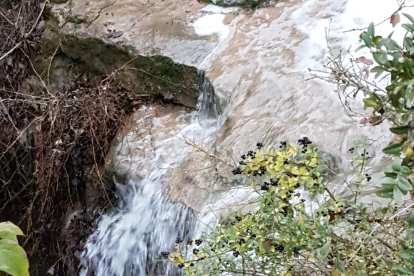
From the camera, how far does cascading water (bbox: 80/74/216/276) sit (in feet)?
9.79

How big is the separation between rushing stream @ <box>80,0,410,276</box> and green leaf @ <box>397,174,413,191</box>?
4.55 feet

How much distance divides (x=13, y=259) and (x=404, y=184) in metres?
0.82

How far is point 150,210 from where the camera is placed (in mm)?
3166

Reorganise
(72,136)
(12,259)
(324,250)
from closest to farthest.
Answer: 1. (12,259)
2. (324,250)
3. (72,136)

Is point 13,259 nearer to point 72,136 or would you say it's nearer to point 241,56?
point 241,56

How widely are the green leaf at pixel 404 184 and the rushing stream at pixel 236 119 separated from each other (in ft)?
4.55

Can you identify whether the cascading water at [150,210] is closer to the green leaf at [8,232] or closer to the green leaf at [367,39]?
the green leaf at [367,39]

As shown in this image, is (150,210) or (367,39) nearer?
(367,39)

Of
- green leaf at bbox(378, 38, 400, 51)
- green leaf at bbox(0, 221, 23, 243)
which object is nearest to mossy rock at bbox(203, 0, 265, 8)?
green leaf at bbox(378, 38, 400, 51)

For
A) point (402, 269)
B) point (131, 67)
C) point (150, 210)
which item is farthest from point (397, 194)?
point (131, 67)

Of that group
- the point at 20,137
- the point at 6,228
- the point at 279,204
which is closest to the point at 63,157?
the point at 20,137

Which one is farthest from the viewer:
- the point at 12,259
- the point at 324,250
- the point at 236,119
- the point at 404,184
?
the point at 236,119

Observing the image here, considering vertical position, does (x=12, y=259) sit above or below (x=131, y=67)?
above

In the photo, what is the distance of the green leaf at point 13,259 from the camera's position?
34.1 inches
